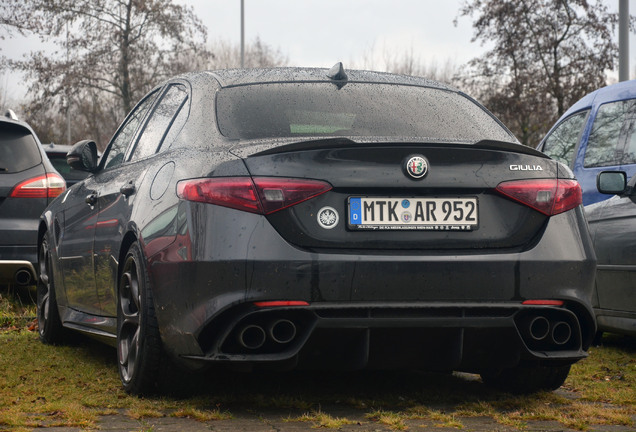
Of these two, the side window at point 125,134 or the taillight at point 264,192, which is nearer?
the taillight at point 264,192

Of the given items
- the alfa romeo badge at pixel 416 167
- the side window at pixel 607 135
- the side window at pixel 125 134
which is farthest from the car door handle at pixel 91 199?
the side window at pixel 607 135

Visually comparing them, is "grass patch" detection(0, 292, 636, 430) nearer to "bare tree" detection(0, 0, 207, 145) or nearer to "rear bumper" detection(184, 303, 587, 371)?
"rear bumper" detection(184, 303, 587, 371)

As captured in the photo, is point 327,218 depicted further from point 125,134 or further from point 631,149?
point 631,149

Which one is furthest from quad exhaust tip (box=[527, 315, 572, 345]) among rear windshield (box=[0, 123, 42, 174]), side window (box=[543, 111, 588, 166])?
rear windshield (box=[0, 123, 42, 174])

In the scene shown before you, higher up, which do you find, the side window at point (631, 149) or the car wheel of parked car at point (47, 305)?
the side window at point (631, 149)

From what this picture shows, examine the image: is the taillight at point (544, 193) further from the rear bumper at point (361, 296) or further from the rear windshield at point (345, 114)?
the rear windshield at point (345, 114)

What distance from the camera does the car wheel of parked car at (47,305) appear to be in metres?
7.18

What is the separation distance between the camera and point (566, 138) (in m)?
9.24

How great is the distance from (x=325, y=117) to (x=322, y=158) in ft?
2.32

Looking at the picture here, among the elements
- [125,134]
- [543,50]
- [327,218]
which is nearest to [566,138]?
[125,134]

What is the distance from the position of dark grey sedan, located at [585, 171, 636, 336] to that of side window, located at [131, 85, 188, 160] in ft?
9.03

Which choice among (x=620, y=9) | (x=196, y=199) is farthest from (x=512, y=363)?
(x=620, y=9)

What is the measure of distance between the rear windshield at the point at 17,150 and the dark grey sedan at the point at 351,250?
15.3ft

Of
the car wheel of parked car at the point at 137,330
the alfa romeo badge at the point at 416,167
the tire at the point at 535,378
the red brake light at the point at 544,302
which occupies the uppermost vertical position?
the alfa romeo badge at the point at 416,167
